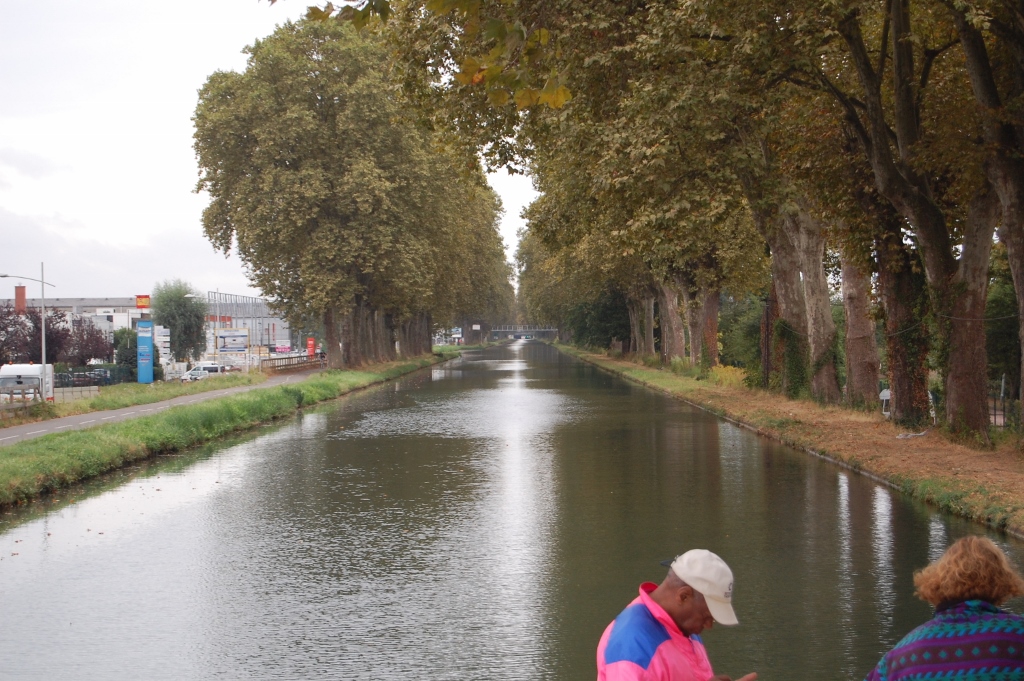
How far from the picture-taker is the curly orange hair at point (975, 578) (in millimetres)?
3590

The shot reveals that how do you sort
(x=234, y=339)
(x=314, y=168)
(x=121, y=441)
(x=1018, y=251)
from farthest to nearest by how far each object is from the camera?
(x=234, y=339), (x=314, y=168), (x=121, y=441), (x=1018, y=251)

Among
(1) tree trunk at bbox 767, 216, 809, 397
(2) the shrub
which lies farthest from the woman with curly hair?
(2) the shrub

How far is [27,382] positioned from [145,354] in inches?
388

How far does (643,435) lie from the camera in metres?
23.2

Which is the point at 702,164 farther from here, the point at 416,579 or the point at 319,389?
the point at 319,389

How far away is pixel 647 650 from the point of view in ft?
11.5

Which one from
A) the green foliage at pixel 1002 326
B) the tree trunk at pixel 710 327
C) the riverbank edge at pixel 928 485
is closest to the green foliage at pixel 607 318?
the tree trunk at pixel 710 327

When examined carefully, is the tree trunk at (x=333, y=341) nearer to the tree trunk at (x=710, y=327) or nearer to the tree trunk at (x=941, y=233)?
the tree trunk at (x=710, y=327)

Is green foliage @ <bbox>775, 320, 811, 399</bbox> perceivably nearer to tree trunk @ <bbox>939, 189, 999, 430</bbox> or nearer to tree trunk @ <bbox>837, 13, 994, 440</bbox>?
tree trunk @ <bbox>837, 13, 994, 440</bbox>

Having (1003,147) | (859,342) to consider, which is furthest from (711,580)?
(859,342)

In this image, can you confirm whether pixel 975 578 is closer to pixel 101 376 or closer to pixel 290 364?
pixel 101 376

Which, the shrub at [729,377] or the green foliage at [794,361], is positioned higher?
the green foliage at [794,361]

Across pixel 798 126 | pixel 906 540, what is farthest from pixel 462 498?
pixel 798 126

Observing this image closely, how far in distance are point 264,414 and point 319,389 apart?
821 cm
